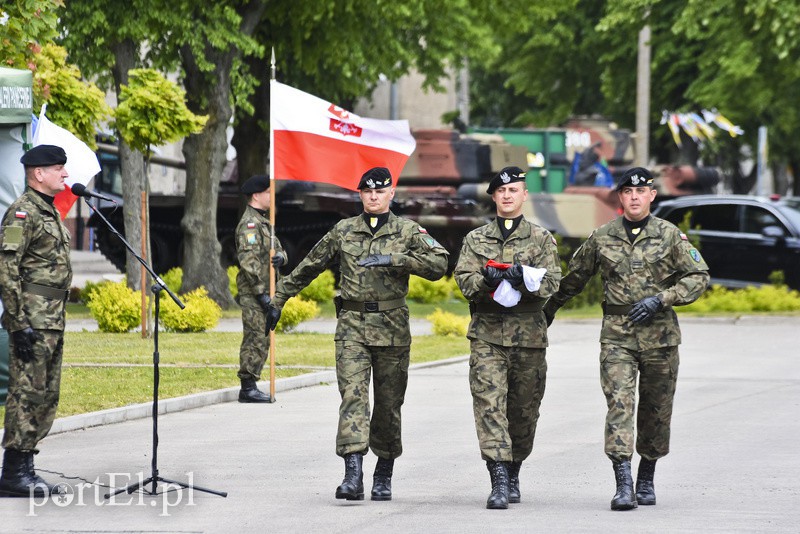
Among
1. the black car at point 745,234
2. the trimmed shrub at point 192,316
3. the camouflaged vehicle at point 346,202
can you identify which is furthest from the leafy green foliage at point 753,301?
the trimmed shrub at point 192,316

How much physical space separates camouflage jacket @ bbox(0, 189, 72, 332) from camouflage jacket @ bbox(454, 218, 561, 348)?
2.26 meters

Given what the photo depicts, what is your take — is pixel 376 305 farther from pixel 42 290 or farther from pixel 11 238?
pixel 11 238

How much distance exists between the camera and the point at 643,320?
8570mm

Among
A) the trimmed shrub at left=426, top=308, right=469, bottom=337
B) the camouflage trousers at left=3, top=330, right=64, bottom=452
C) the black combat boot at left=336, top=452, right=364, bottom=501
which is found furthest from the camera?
the trimmed shrub at left=426, top=308, right=469, bottom=337

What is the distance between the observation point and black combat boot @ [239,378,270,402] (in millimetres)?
13992

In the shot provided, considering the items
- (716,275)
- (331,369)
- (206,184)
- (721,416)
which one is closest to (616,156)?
(716,275)

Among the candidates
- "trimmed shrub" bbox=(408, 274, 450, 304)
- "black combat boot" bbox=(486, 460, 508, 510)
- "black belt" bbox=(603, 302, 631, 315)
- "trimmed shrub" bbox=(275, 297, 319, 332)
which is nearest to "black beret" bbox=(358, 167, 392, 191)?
"black belt" bbox=(603, 302, 631, 315)

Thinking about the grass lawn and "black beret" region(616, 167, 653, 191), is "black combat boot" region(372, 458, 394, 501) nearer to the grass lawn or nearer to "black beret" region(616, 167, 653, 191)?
"black beret" region(616, 167, 653, 191)

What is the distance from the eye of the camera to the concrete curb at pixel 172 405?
1211cm

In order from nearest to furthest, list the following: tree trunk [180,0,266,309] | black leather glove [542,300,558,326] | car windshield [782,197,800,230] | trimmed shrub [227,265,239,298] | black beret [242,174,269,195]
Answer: black leather glove [542,300,558,326] < black beret [242,174,269,195] < tree trunk [180,0,266,309] < car windshield [782,197,800,230] < trimmed shrub [227,265,239,298]

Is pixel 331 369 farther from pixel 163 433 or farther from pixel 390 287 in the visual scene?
pixel 390 287

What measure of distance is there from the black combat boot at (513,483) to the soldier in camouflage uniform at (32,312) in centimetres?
256

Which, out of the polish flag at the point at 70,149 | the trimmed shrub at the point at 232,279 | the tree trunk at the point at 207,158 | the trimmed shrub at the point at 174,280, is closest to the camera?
the polish flag at the point at 70,149

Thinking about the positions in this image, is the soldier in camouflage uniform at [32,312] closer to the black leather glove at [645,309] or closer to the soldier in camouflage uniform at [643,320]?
the soldier in camouflage uniform at [643,320]
